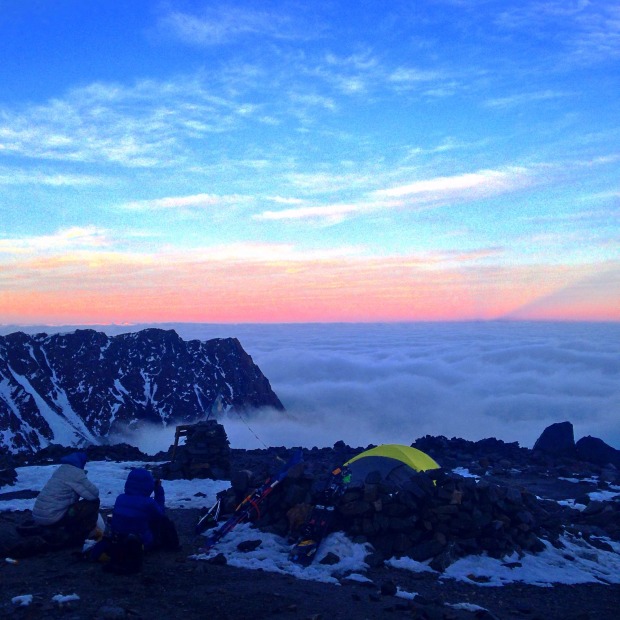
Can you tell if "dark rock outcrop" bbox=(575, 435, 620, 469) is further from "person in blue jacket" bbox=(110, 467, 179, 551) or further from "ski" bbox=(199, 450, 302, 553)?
"person in blue jacket" bbox=(110, 467, 179, 551)

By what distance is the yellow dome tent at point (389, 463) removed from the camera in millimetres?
14611

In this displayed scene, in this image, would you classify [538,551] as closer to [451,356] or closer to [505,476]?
[505,476]

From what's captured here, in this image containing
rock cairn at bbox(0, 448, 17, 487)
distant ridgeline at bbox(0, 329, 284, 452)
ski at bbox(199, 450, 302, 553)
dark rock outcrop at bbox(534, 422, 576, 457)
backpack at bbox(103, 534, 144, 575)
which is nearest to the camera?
backpack at bbox(103, 534, 144, 575)

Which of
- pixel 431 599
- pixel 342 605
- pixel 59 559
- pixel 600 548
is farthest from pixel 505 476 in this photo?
pixel 59 559

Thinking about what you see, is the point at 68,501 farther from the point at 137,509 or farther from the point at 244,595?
the point at 244,595

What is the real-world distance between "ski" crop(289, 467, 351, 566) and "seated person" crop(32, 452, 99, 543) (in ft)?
12.7

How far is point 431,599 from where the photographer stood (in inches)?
359

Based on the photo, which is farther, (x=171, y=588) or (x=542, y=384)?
(x=542, y=384)

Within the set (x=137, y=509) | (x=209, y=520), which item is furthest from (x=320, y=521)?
(x=137, y=509)

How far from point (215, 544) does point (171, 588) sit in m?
2.89

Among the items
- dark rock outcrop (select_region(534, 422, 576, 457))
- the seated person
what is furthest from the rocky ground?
dark rock outcrop (select_region(534, 422, 576, 457))

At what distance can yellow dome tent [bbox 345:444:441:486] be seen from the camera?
14.6 m

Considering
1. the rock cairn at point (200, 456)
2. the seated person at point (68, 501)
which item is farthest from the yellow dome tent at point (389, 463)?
the seated person at point (68, 501)

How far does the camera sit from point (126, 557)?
870 centimetres
